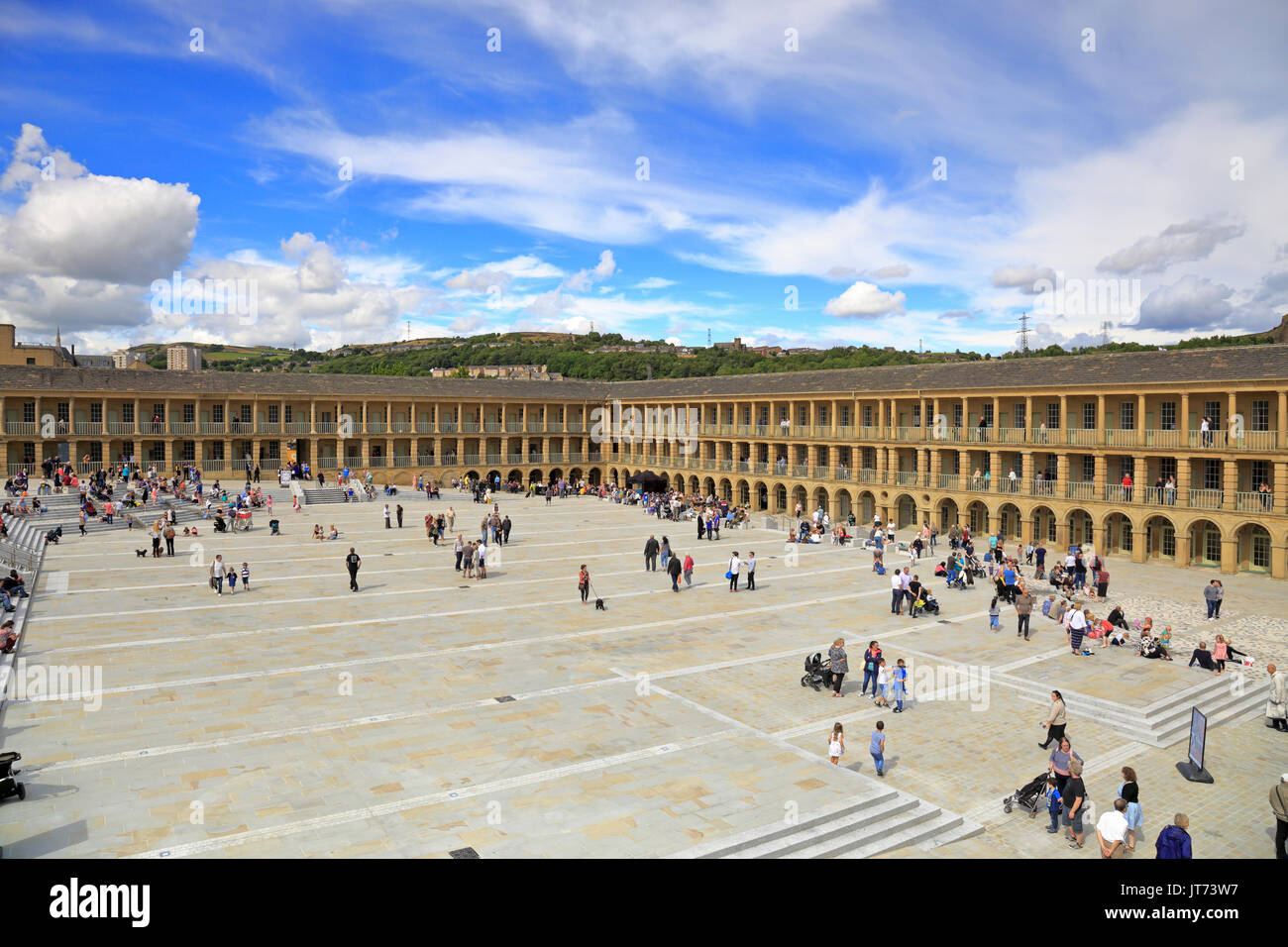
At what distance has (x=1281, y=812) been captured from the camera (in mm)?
10391

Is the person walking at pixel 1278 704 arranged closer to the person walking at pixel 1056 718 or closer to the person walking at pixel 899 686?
the person walking at pixel 1056 718

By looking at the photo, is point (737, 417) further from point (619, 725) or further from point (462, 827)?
point (462, 827)

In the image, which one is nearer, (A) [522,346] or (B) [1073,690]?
(B) [1073,690]

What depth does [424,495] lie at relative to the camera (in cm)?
5172

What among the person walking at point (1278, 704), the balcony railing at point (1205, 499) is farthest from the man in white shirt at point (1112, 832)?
the balcony railing at point (1205, 499)

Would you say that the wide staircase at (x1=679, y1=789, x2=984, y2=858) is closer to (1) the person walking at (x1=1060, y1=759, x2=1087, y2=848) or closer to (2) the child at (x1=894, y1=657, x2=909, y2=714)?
(1) the person walking at (x1=1060, y1=759, x2=1087, y2=848)

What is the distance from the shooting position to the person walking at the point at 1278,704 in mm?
16109

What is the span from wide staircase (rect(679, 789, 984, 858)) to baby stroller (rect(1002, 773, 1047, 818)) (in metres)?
0.74

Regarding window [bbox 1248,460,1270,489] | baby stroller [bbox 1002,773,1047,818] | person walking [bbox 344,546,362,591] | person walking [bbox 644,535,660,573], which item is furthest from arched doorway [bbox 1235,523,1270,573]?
person walking [bbox 344,546,362,591]

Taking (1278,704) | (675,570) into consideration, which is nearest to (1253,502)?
(1278,704)
